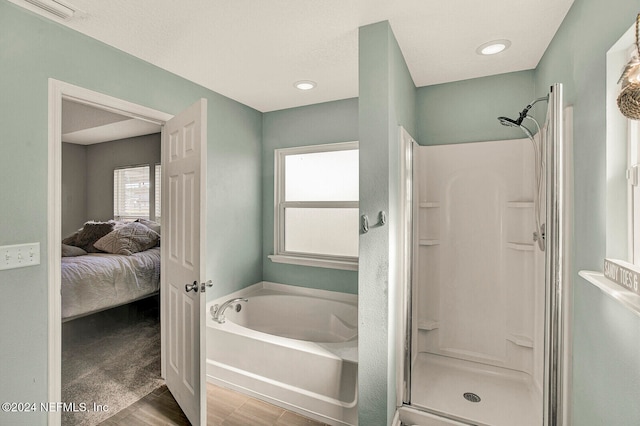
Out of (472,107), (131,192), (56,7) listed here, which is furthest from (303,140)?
(131,192)

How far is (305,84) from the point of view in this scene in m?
2.59

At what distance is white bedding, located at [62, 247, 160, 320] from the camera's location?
118 inches

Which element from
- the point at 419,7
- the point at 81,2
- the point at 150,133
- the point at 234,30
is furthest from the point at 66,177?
the point at 419,7

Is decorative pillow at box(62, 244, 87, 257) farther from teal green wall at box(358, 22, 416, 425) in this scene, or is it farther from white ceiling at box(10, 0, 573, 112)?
teal green wall at box(358, 22, 416, 425)

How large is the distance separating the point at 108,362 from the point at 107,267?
1026mm

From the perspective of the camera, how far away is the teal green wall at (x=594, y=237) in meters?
1.04

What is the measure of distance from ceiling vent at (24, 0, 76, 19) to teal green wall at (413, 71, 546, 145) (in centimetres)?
241

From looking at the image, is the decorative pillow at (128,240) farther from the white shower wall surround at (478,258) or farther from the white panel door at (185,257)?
the white shower wall surround at (478,258)

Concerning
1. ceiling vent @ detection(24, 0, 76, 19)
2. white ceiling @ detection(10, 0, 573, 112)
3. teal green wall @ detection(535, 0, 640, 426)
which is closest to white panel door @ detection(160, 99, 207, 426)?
white ceiling @ detection(10, 0, 573, 112)

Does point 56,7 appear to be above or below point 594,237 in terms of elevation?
above

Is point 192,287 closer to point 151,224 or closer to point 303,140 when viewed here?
point 303,140

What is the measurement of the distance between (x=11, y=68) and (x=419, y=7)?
6.75ft

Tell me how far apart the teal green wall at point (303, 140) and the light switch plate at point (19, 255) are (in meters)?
2.08

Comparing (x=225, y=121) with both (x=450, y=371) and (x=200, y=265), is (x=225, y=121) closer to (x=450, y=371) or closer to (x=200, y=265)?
(x=200, y=265)
